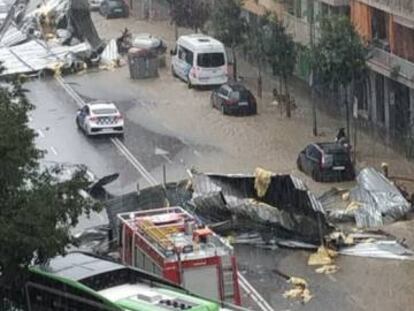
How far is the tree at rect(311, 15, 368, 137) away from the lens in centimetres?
4819

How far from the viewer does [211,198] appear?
37062 mm

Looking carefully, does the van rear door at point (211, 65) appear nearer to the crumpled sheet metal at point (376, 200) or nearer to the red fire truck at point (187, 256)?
the crumpled sheet metal at point (376, 200)

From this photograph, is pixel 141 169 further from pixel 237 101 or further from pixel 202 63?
pixel 202 63

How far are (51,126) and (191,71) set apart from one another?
862cm

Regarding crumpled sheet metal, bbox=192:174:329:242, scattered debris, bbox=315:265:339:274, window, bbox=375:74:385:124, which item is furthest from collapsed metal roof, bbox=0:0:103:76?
scattered debris, bbox=315:265:339:274

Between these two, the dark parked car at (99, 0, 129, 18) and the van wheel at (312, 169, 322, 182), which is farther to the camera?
the dark parked car at (99, 0, 129, 18)

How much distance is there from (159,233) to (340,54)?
61.7ft

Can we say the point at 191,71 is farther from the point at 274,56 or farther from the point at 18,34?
the point at 18,34

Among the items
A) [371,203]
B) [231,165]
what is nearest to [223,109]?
[231,165]

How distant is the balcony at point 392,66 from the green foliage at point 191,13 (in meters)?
18.6

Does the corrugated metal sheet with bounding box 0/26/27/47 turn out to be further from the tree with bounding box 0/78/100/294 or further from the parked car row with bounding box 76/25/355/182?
the tree with bounding box 0/78/100/294

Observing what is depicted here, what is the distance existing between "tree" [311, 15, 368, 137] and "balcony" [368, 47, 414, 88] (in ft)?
3.91

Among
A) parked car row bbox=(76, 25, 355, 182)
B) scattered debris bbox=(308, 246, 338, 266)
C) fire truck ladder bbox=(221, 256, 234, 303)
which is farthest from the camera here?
parked car row bbox=(76, 25, 355, 182)

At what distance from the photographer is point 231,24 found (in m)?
60.6
